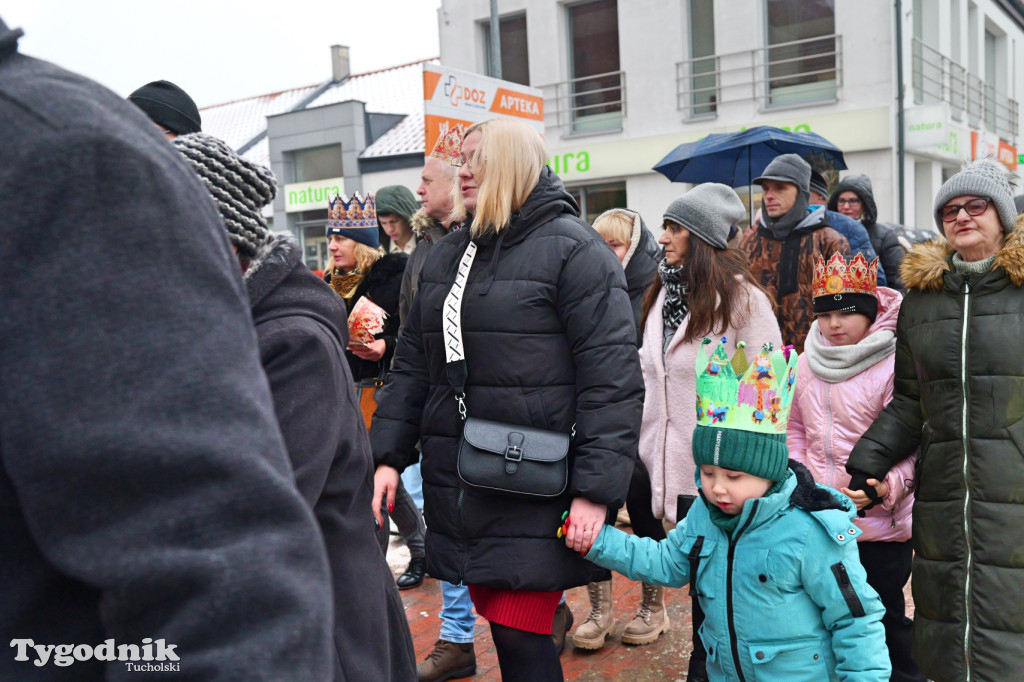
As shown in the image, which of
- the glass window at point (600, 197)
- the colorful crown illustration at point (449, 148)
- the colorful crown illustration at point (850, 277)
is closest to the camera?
the colorful crown illustration at point (850, 277)

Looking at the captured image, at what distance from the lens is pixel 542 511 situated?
9.59 feet

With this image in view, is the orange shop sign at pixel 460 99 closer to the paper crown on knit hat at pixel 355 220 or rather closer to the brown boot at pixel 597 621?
the paper crown on knit hat at pixel 355 220

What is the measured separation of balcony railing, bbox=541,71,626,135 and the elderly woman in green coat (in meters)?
14.3

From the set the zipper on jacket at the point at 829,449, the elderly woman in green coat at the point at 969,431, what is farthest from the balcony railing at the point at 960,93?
the elderly woman in green coat at the point at 969,431

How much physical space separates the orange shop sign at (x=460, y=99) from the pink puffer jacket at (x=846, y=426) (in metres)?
3.26

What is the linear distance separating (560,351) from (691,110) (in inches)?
563

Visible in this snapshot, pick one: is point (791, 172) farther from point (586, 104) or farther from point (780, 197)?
point (586, 104)

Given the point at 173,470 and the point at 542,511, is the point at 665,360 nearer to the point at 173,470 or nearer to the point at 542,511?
the point at 542,511

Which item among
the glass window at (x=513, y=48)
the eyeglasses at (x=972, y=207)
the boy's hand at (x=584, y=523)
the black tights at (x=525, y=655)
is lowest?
the black tights at (x=525, y=655)

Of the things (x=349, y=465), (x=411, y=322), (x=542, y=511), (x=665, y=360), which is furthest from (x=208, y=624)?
(x=665, y=360)

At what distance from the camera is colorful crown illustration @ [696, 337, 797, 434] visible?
9.17ft

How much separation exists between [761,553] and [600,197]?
1520cm

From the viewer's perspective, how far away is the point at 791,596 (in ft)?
8.79

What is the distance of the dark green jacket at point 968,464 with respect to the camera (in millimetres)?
3070
